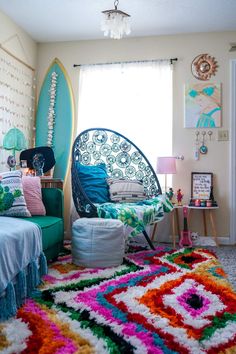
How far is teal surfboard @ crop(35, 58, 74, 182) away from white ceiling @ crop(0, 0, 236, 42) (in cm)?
50

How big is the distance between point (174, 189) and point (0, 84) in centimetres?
224

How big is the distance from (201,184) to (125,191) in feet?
3.11

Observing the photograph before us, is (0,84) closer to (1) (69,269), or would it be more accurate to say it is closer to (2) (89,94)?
(2) (89,94)

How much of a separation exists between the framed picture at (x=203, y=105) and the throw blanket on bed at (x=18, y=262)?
2.35 m

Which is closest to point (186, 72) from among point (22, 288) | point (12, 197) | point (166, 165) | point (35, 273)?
point (166, 165)

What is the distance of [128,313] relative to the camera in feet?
5.41

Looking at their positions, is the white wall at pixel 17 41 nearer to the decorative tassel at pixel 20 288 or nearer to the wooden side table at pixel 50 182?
the wooden side table at pixel 50 182

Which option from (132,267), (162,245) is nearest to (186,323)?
(132,267)

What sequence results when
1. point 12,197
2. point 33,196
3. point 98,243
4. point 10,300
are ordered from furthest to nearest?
point 33,196
point 98,243
point 12,197
point 10,300

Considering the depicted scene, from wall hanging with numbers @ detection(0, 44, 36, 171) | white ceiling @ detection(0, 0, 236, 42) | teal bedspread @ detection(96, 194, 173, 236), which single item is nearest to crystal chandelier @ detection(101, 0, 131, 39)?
white ceiling @ detection(0, 0, 236, 42)

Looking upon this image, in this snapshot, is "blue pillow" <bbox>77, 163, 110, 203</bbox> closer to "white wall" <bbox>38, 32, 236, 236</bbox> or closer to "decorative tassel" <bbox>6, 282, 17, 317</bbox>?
"white wall" <bbox>38, 32, 236, 236</bbox>

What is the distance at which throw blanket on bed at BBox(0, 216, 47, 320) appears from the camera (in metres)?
1.60

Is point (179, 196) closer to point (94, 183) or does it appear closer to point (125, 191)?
point (125, 191)

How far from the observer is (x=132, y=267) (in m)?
2.47
